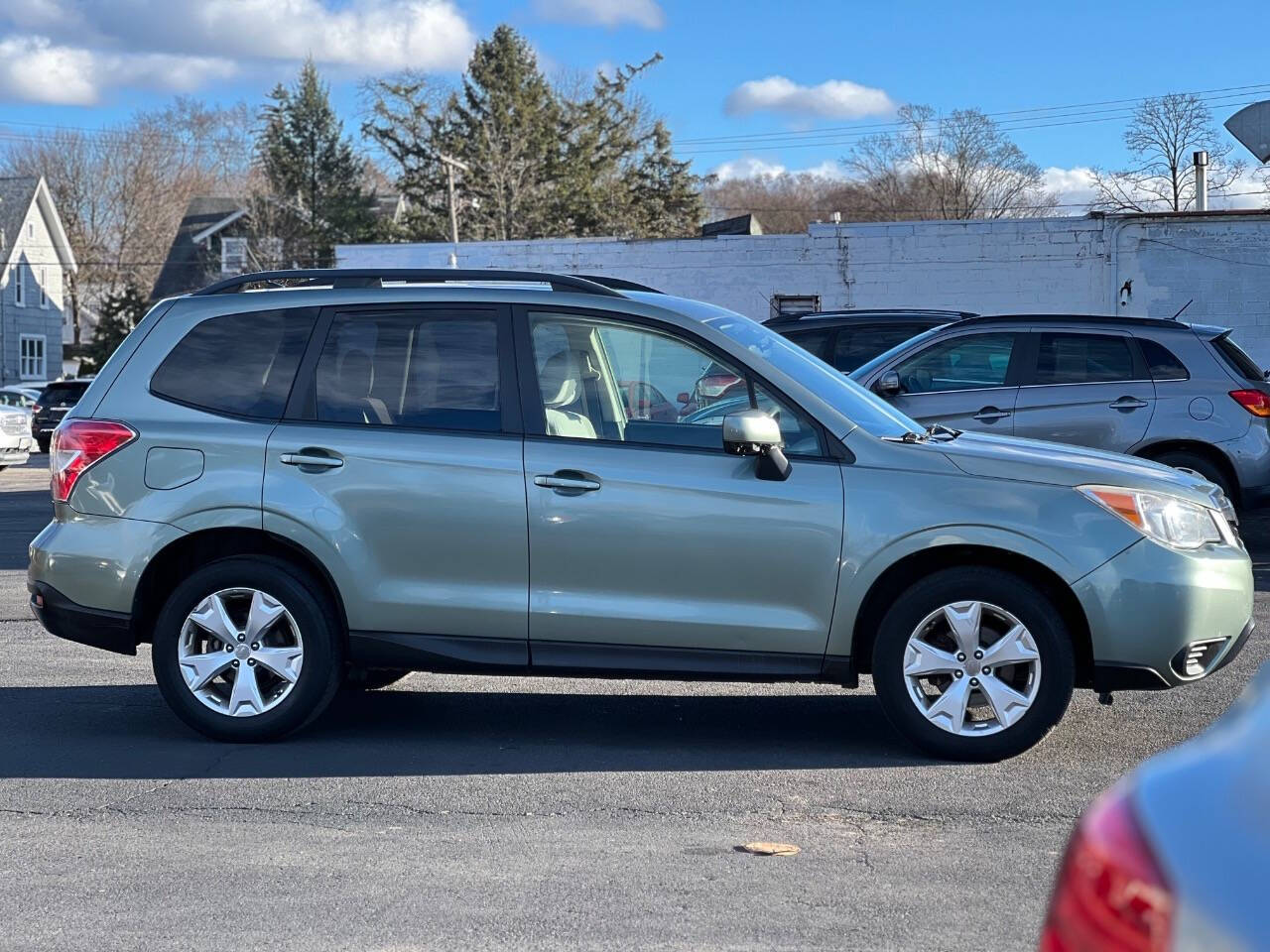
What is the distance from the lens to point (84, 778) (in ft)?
19.3

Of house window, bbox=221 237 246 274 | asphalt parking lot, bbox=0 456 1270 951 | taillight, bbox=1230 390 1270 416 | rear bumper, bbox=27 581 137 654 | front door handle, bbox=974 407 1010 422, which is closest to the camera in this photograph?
asphalt parking lot, bbox=0 456 1270 951

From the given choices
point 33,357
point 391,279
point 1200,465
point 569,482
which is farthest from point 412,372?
point 33,357

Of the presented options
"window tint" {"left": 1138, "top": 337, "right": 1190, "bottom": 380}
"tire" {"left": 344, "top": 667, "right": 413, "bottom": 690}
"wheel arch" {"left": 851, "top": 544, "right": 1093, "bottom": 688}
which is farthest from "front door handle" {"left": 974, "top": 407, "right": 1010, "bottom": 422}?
"wheel arch" {"left": 851, "top": 544, "right": 1093, "bottom": 688}

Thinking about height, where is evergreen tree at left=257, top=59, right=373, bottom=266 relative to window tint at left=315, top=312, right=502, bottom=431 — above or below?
above

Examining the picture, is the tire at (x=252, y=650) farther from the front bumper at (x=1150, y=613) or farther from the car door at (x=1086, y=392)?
the car door at (x=1086, y=392)

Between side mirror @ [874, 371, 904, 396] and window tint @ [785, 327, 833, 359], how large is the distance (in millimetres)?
2970

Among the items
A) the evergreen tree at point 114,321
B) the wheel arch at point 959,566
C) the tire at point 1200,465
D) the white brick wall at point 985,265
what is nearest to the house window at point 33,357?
the evergreen tree at point 114,321

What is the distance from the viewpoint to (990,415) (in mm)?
12023

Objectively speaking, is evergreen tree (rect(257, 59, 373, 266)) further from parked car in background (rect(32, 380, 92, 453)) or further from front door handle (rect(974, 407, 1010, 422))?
front door handle (rect(974, 407, 1010, 422))

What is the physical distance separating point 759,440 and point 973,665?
1180 mm

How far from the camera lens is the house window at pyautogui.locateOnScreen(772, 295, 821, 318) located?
96.7 feet

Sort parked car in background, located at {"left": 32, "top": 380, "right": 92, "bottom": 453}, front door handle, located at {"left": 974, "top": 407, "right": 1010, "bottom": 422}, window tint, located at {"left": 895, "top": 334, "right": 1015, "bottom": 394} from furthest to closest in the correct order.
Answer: parked car in background, located at {"left": 32, "top": 380, "right": 92, "bottom": 453}, window tint, located at {"left": 895, "top": 334, "right": 1015, "bottom": 394}, front door handle, located at {"left": 974, "top": 407, "right": 1010, "bottom": 422}

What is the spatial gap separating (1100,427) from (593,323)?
6700mm

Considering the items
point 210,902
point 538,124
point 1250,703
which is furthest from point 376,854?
point 538,124
